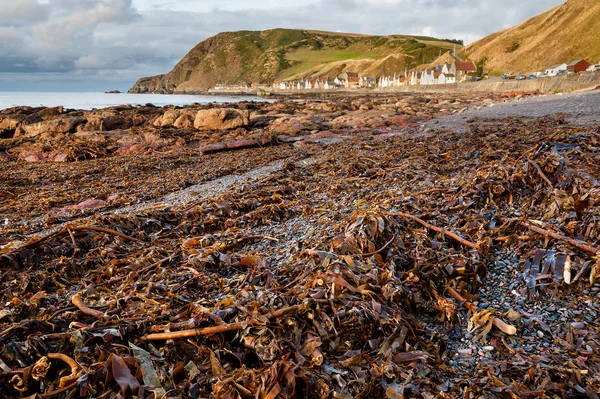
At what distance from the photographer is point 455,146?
9.67 meters

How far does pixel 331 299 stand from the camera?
2.81m

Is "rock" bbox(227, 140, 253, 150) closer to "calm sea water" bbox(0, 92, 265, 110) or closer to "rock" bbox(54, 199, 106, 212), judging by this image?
"rock" bbox(54, 199, 106, 212)

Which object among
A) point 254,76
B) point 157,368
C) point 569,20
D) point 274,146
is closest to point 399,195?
point 157,368

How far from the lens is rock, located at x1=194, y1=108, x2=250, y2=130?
1931 centimetres

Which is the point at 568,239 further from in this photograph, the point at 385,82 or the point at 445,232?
the point at 385,82

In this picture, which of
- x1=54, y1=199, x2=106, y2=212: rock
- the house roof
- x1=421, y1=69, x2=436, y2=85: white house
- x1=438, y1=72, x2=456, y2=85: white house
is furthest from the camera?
x1=421, y1=69, x2=436, y2=85: white house

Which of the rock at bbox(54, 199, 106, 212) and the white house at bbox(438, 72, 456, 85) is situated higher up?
the white house at bbox(438, 72, 456, 85)

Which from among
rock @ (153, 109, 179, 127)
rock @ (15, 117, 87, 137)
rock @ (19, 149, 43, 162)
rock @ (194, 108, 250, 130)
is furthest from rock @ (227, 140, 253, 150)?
rock @ (15, 117, 87, 137)

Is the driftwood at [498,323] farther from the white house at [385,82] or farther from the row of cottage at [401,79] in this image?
the white house at [385,82]

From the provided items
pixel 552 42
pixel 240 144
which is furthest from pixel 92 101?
pixel 552 42

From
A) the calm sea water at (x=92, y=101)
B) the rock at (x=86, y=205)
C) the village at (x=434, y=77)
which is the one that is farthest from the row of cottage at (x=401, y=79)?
the rock at (x=86, y=205)

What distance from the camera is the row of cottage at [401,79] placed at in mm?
88988

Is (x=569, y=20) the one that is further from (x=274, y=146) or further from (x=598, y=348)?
(x=598, y=348)

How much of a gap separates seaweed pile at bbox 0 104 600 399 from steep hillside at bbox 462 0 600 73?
94923 mm
